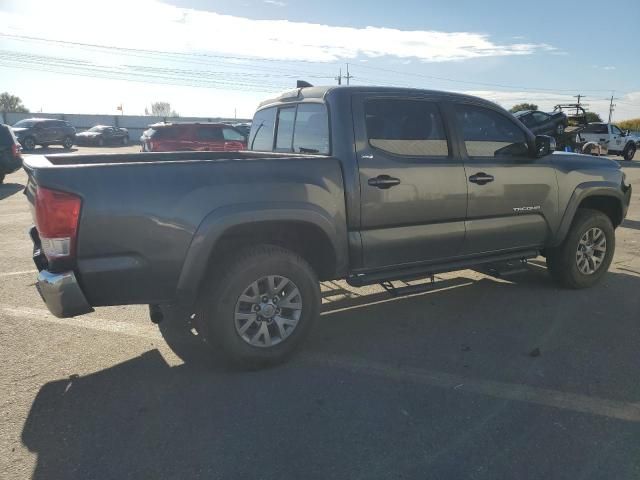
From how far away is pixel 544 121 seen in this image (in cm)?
1530

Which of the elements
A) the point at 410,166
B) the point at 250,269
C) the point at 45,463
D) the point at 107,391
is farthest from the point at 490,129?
the point at 45,463

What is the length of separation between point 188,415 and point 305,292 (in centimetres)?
118

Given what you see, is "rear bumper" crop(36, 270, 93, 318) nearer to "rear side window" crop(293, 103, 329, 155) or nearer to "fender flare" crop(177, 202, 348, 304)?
"fender flare" crop(177, 202, 348, 304)

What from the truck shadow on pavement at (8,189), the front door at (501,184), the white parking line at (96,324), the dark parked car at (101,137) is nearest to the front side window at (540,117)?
the front door at (501,184)

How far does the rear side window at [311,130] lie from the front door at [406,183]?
269mm

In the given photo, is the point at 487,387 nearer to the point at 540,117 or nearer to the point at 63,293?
the point at 63,293

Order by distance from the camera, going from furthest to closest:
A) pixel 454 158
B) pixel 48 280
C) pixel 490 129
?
pixel 490 129
pixel 454 158
pixel 48 280

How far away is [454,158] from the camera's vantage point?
4.34 meters

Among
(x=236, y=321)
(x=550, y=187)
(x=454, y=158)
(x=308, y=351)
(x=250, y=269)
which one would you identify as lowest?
(x=308, y=351)

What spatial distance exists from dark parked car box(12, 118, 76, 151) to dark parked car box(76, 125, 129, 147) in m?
4.06

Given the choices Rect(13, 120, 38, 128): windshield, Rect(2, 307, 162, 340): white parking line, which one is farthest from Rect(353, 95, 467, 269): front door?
Rect(13, 120, 38, 128): windshield

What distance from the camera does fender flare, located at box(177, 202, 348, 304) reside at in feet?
10.6

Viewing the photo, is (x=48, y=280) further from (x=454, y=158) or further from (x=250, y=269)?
(x=454, y=158)

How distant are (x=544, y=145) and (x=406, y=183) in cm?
173
